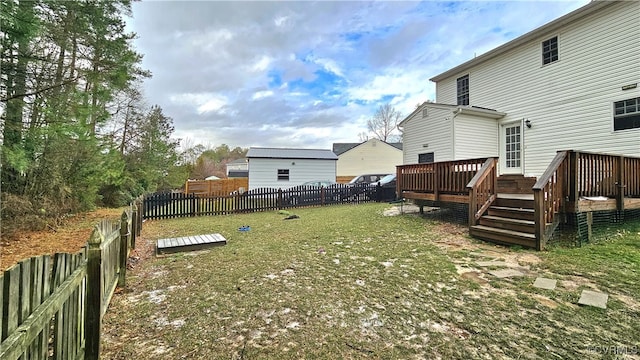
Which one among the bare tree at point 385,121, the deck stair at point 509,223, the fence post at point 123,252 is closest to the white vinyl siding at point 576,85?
the deck stair at point 509,223

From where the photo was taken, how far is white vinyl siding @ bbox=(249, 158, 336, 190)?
63.5ft

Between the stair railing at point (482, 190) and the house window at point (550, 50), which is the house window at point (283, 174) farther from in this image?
the house window at point (550, 50)

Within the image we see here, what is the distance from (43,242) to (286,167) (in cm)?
1448

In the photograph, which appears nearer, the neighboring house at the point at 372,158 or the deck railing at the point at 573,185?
the deck railing at the point at 573,185

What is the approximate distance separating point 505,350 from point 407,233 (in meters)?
4.46

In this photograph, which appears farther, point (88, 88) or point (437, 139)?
point (437, 139)

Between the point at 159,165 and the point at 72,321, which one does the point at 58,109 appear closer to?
the point at 72,321

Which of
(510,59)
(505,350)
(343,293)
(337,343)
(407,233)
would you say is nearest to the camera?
(505,350)

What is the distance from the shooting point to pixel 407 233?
21.9ft

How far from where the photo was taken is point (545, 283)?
11.6 feet

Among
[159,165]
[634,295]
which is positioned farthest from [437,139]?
[159,165]

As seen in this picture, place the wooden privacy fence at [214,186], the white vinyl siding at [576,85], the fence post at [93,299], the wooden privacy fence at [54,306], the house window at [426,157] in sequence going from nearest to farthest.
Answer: the wooden privacy fence at [54,306] → the fence post at [93,299] → the white vinyl siding at [576,85] → the house window at [426,157] → the wooden privacy fence at [214,186]

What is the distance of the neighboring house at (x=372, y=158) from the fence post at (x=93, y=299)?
32.2 meters

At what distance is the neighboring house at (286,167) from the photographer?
19.4 meters
